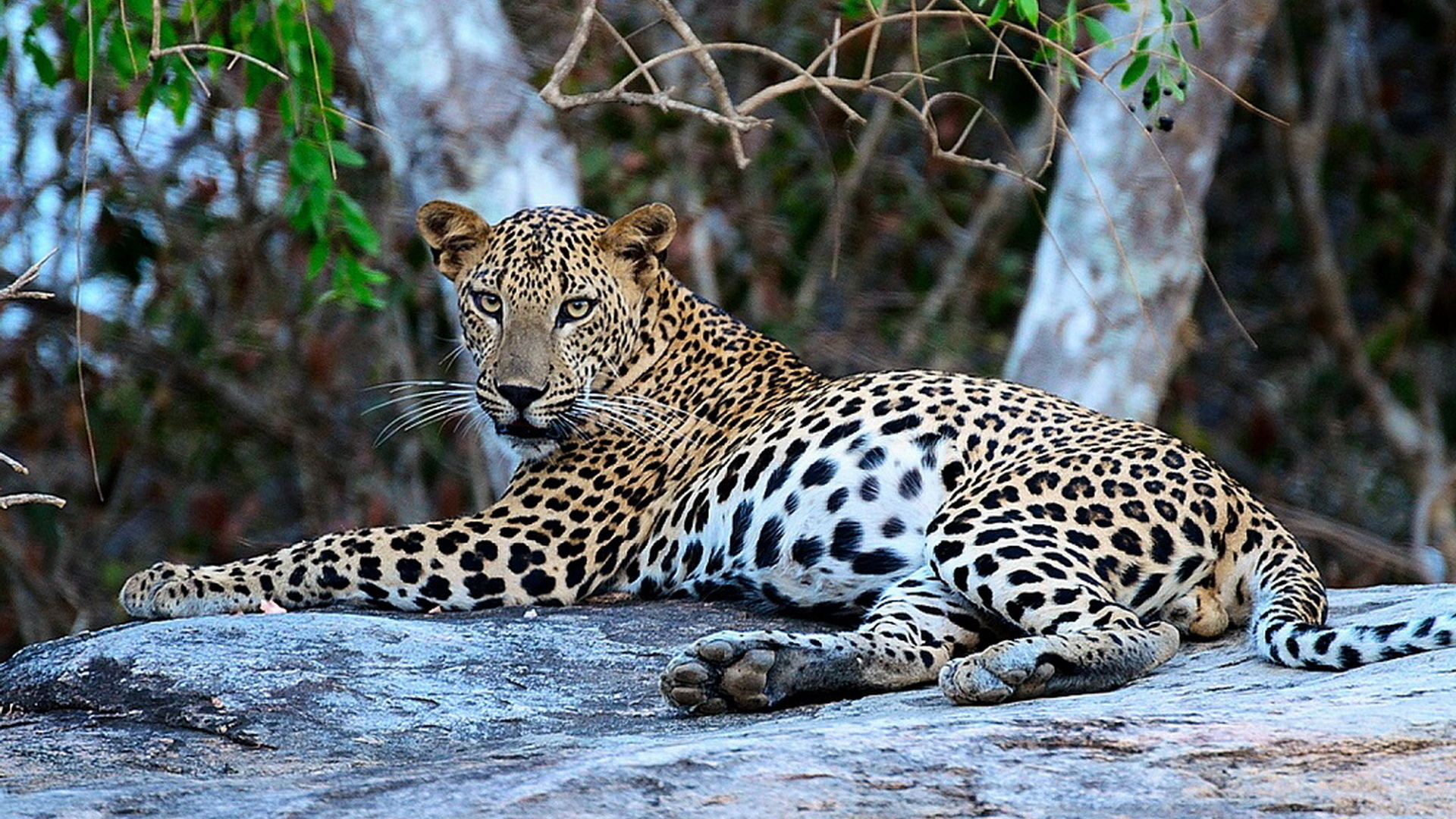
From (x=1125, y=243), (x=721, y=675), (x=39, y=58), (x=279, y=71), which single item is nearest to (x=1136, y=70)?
(x=721, y=675)

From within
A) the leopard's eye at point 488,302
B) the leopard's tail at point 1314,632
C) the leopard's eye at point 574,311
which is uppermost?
the leopard's eye at point 488,302

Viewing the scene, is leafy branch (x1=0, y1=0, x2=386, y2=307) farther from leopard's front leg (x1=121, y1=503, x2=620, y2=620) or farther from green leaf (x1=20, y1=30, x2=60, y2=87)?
leopard's front leg (x1=121, y1=503, x2=620, y2=620)

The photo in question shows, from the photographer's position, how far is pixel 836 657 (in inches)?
204

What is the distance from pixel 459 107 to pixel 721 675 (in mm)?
5253

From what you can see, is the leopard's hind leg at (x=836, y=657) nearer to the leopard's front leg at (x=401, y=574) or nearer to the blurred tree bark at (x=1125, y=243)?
the leopard's front leg at (x=401, y=574)

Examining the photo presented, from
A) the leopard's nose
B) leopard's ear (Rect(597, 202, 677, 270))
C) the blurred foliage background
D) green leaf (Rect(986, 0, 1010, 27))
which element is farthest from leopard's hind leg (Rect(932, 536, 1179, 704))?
the blurred foliage background

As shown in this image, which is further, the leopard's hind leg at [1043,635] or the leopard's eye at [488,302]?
the leopard's eye at [488,302]

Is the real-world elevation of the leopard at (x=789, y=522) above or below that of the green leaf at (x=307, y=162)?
below

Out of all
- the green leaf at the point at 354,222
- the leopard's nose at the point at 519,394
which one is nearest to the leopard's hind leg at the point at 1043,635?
the leopard's nose at the point at 519,394

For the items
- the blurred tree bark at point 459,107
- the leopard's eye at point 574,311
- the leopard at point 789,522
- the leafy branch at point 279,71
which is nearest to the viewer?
the leopard at point 789,522

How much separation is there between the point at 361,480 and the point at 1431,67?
9.31 metres

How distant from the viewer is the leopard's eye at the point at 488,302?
7332 millimetres

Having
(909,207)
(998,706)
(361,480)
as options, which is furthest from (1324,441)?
(998,706)

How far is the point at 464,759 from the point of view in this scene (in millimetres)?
4301
